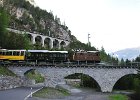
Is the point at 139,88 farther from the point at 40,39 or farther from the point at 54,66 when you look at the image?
the point at 40,39

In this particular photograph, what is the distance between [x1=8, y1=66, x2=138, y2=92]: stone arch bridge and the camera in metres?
90.2

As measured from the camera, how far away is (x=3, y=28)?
100 m

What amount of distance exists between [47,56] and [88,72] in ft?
35.1

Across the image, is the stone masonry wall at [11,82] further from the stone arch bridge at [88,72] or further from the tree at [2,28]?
the tree at [2,28]

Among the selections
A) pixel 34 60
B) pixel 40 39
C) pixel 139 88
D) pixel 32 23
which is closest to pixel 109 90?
pixel 34 60

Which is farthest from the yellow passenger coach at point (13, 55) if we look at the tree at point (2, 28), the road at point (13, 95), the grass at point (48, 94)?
the road at point (13, 95)

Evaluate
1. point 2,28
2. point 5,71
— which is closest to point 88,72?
point 5,71

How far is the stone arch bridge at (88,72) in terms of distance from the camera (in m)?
90.2

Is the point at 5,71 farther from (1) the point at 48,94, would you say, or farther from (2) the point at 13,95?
(2) the point at 13,95

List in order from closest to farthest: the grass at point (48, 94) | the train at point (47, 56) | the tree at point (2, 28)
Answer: the grass at point (48, 94)
the train at point (47, 56)
the tree at point (2, 28)

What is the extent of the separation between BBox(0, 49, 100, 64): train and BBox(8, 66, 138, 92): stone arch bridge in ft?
10.0

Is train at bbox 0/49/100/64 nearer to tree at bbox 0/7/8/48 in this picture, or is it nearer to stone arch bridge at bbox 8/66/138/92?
stone arch bridge at bbox 8/66/138/92

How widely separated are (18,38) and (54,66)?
76.5ft

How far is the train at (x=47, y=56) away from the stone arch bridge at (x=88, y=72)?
3054 millimetres
